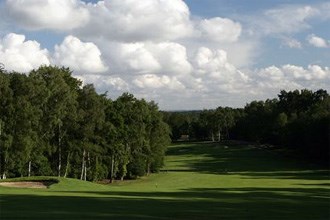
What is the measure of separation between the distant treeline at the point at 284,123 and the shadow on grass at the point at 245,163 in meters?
5.15

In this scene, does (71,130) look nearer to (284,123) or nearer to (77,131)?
(77,131)

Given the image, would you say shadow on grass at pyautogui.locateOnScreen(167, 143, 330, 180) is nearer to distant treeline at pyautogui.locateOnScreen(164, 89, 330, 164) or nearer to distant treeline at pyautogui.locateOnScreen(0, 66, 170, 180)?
distant treeline at pyautogui.locateOnScreen(164, 89, 330, 164)

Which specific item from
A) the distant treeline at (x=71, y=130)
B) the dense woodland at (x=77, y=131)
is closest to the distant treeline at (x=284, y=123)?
the dense woodland at (x=77, y=131)

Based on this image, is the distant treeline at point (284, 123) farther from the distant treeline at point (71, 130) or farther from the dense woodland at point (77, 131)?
the distant treeline at point (71, 130)

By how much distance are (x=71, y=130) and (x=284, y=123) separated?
80.8 meters

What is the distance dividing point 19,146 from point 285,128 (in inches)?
3339

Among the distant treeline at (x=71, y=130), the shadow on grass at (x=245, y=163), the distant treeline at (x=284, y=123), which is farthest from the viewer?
the distant treeline at (x=284, y=123)

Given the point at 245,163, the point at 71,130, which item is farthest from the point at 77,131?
the point at 245,163

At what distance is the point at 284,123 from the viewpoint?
131500 millimetres

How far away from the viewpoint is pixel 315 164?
103312 millimetres

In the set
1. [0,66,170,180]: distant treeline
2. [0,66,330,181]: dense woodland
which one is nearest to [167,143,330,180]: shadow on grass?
[0,66,330,181]: dense woodland

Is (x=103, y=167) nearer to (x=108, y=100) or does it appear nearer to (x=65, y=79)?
(x=108, y=100)

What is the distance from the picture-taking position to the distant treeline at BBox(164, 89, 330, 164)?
350 ft

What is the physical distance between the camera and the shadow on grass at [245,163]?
83875mm
